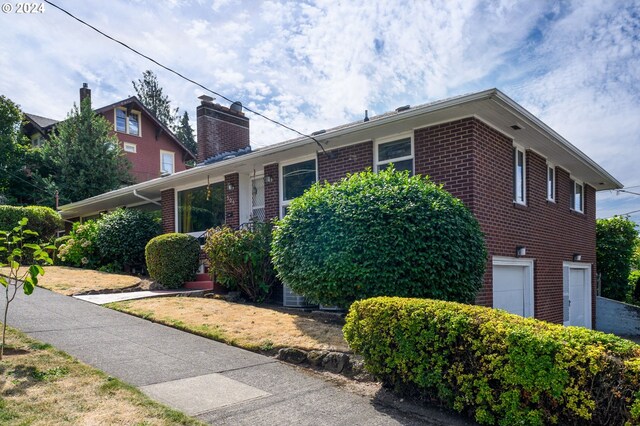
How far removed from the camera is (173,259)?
11.4 metres

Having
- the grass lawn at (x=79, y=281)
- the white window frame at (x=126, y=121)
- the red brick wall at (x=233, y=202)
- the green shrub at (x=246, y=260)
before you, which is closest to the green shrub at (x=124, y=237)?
the grass lawn at (x=79, y=281)

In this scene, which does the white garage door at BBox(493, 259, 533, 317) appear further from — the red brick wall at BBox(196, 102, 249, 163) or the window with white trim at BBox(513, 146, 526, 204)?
the red brick wall at BBox(196, 102, 249, 163)

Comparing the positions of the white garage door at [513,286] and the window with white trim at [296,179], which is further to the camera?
the window with white trim at [296,179]

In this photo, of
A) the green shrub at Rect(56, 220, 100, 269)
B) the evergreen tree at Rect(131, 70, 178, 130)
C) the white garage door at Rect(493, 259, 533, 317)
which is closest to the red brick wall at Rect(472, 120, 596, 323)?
the white garage door at Rect(493, 259, 533, 317)

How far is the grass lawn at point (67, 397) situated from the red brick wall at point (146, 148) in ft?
83.1

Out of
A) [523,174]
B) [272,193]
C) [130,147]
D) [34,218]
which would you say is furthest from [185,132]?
[523,174]

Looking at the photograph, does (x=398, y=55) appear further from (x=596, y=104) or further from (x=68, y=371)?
(x=68, y=371)

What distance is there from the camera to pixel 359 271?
655 cm

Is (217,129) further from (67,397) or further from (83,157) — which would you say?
(83,157)

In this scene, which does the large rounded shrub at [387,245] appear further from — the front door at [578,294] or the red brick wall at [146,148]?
the red brick wall at [146,148]

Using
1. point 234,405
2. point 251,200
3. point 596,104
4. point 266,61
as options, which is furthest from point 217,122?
point 234,405

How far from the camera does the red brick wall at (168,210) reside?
48.4 ft

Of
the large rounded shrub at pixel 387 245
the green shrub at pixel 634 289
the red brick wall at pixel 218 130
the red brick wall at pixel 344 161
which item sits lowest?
the green shrub at pixel 634 289

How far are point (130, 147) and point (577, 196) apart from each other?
82.4 feet
